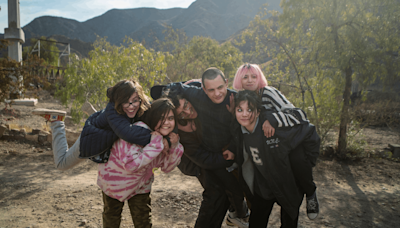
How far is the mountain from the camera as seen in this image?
11171cm

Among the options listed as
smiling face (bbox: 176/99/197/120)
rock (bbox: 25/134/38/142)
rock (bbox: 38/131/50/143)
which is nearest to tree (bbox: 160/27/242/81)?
rock (bbox: 38/131/50/143)

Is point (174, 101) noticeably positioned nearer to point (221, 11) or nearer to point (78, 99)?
point (78, 99)

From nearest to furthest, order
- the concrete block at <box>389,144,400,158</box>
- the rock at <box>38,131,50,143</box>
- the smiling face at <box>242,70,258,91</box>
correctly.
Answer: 1. the smiling face at <box>242,70,258,91</box>
2. the rock at <box>38,131,50,143</box>
3. the concrete block at <box>389,144,400,158</box>

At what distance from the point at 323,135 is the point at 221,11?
150 meters

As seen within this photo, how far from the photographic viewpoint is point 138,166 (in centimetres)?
198

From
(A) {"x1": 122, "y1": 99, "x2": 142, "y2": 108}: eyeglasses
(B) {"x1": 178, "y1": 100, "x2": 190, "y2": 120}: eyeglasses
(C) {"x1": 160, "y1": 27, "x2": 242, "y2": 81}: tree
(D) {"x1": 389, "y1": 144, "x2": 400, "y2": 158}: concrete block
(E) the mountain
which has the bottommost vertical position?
(D) {"x1": 389, "y1": 144, "x2": 400, "y2": 158}: concrete block

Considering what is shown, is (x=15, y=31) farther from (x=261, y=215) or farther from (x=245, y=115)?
(x=261, y=215)

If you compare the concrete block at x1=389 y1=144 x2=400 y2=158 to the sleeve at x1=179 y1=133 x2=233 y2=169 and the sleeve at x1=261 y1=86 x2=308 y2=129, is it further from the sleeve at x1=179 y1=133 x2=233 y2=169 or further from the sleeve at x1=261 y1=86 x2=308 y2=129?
the sleeve at x1=179 y1=133 x2=233 y2=169

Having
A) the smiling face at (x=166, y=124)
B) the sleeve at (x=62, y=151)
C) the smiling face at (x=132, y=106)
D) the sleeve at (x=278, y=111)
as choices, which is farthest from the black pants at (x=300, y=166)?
the sleeve at (x=62, y=151)

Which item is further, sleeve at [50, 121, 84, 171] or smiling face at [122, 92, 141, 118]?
sleeve at [50, 121, 84, 171]

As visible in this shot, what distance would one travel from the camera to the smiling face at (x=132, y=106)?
7.19 feet

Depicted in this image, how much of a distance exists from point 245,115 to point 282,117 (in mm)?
312

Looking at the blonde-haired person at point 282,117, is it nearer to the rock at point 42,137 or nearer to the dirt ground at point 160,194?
the dirt ground at point 160,194

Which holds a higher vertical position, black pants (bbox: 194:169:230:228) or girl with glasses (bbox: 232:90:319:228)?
girl with glasses (bbox: 232:90:319:228)
